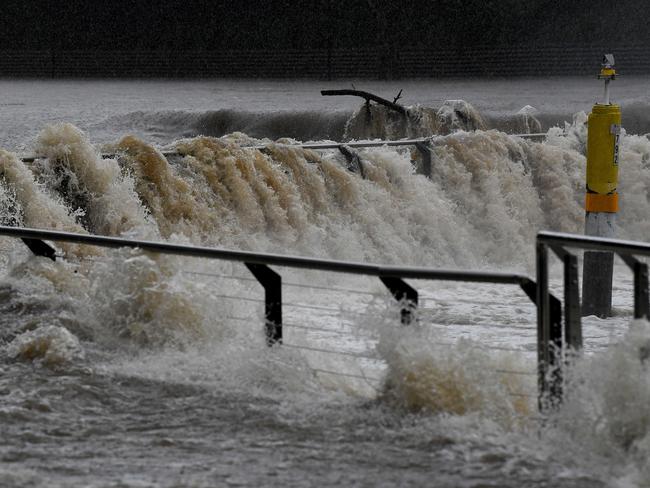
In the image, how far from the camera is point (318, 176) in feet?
41.5

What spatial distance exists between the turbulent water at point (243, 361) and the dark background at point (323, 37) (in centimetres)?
3778

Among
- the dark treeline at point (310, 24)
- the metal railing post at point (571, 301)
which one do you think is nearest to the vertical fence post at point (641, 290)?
the metal railing post at point (571, 301)

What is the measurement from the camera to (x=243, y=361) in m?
6.19

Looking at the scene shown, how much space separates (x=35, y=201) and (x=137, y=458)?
213 inches

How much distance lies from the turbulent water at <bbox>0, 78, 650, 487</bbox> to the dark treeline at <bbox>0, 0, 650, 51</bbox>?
3832 centimetres

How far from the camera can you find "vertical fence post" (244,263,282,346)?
607 cm

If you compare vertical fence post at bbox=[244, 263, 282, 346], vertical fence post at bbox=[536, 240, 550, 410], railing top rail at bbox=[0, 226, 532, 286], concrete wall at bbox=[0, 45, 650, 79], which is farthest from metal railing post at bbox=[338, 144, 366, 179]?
concrete wall at bbox=[0, 45, 650, 79]

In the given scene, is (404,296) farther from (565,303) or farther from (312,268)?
(565,303)

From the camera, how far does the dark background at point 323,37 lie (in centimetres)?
4909

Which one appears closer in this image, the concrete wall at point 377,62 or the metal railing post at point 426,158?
the metal railing post at point 426,158

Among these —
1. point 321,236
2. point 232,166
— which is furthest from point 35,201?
point 321,236

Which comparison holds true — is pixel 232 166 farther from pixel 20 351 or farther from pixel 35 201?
pixel 20 351

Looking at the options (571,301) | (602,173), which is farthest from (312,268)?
(602,173)

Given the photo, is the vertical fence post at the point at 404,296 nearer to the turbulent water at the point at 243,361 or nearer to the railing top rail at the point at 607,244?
the turbulent water at the point at 243,361
